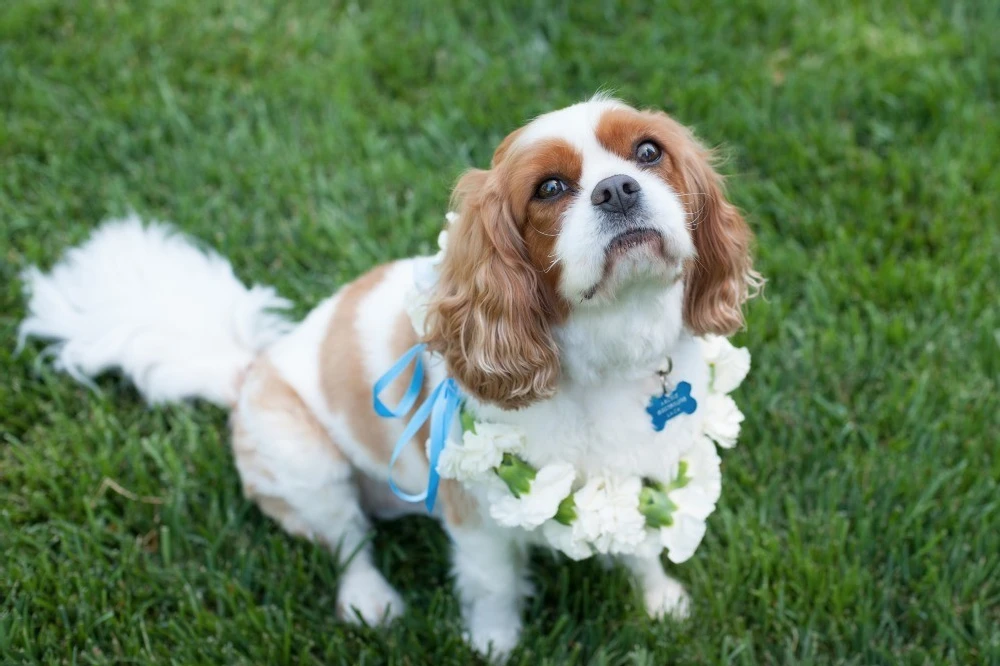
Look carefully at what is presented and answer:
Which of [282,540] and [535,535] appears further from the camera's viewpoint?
[282,540]

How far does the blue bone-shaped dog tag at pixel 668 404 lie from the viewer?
2.79 metres

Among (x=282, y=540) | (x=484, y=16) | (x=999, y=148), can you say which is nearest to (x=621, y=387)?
(x=282, y=540)

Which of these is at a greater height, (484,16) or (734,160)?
(484,16)

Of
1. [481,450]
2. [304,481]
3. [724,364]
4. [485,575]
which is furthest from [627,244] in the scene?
[304,481]

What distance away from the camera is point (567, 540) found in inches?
111

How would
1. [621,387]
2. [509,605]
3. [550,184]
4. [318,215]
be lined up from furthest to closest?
[318,215], [509,605], [621,387], [550,184]

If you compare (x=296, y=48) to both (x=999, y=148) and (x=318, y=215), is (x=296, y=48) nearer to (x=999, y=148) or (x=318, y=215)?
(x=318, y=215)

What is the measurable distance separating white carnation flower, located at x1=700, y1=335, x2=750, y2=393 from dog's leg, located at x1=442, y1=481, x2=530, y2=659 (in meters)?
0.77

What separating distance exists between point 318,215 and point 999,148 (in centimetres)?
308

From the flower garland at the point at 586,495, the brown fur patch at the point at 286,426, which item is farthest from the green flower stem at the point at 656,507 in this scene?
the brown fur patch at the point at 286,426

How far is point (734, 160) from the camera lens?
4781mm

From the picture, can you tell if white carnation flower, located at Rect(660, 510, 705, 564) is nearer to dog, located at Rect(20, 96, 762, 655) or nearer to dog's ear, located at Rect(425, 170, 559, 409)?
dog, located at Rect(20, 96, 762, 655)

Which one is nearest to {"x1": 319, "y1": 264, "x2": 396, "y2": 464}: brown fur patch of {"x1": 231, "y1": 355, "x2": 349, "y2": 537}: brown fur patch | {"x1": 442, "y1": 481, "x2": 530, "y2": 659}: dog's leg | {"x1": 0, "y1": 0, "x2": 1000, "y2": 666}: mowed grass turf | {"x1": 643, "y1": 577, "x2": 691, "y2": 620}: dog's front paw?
{"x1": 231, "y1": 355, "x2": 349, "y2": 537}: brown fur patch

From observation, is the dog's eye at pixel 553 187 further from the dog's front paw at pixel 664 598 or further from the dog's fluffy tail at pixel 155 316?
the dog's fluffy tail at pixel 155 316
